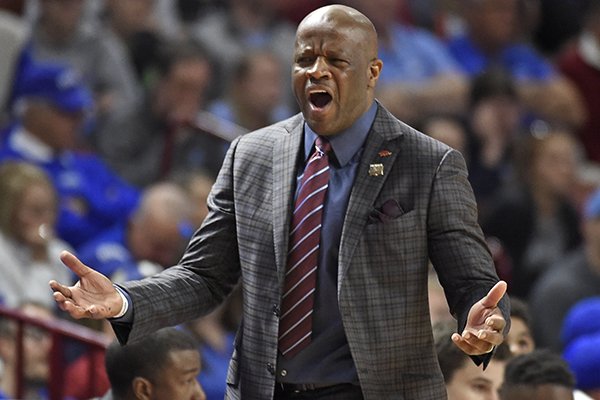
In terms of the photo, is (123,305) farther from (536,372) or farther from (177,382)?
(536,372)

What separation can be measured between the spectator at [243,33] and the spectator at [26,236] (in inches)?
92.5

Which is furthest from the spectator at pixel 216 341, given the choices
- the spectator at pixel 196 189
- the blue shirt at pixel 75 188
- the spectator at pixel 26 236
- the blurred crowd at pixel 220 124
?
the blue shirt at pixel 75 188

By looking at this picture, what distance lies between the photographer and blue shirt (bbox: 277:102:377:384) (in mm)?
3238

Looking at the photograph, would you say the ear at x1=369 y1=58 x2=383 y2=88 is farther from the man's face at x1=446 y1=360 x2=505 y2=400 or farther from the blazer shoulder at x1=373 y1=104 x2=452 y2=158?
the man's face at x1=446 y1=360 x2=505 y2=400

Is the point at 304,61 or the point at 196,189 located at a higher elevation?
the point at 304,61

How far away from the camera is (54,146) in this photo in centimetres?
771

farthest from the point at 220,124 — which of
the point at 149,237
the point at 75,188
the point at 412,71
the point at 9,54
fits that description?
the point at 412,71

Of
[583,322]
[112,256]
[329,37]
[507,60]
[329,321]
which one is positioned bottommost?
[112,256]

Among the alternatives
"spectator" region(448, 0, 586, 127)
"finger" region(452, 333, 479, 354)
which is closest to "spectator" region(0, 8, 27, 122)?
"spectator" region(448, 0, 586, 127)

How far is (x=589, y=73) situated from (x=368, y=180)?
6873 millimetres

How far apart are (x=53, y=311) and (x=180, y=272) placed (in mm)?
3309

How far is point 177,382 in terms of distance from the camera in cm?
404

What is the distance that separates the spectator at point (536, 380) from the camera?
441 centimetres

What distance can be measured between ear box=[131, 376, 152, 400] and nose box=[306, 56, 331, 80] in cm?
123
